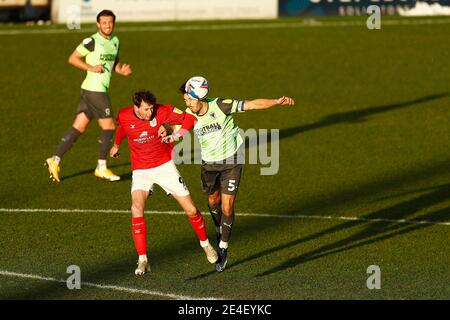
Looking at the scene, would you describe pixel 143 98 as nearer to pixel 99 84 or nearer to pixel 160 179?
pixel 160 179

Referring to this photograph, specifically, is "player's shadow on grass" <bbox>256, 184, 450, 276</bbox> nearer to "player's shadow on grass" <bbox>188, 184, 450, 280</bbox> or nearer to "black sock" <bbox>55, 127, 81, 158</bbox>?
"player's shadow on grass" <bbox>188, 184, 450, 280</bbox>

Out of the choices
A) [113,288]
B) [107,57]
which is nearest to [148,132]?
[113,288]

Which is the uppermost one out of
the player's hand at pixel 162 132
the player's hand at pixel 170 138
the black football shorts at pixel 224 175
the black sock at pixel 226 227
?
the player's hand at pixel 162 132

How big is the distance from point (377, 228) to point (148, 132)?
480 cm

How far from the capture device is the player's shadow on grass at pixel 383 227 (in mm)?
18750

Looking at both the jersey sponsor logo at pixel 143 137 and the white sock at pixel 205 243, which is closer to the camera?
the jersey sponsor logo at pixel 143 137

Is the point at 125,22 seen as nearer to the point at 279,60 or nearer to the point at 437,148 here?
the point at 279,60

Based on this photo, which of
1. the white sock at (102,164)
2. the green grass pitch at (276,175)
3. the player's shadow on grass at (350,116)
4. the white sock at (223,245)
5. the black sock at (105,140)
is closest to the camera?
the green grass pitch at (276,175)

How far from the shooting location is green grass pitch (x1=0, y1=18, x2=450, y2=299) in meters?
17.7

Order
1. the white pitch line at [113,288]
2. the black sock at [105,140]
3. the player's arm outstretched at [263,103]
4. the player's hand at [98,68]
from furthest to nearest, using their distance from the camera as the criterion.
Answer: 1. the black sock at [105,140]
2. the player's hand at [98,68]
3. the player's arm outstretched at [263,103]
4. the white pitch line at [113,288]

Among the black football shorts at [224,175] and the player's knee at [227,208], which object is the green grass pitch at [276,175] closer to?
the player's knee at [227,208]

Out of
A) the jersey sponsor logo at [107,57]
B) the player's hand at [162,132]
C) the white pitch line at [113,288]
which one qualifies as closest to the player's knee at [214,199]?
the player's hand at [162,132]
